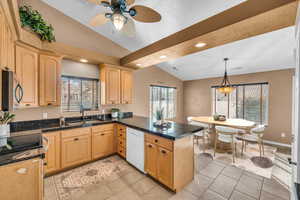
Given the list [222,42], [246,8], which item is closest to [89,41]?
[222,42]

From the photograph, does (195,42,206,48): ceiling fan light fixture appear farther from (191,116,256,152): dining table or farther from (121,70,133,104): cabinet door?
(191,116,256,152): dining table

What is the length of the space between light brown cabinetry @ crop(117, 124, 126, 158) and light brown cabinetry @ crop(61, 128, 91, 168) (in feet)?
2.24

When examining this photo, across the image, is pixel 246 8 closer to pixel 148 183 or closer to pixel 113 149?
pixel 148 183

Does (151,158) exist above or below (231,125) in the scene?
below

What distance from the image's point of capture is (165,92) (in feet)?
19.0

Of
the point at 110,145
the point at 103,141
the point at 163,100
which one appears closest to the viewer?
the point at 103,141

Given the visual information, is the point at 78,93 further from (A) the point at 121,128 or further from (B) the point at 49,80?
(A) the point at 121,128

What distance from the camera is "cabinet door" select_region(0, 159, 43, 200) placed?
1.24 metres

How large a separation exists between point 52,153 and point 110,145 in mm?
1171

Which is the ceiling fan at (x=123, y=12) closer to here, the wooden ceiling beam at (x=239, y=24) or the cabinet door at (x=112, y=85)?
the wooden ceiling beam at (x=239, y=24)

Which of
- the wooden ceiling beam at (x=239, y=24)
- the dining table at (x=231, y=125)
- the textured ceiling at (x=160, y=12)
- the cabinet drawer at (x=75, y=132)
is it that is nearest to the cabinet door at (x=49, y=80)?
the cabinet drawer at (x=75, y=132)

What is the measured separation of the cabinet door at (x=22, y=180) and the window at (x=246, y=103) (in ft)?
19.7

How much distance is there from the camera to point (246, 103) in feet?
15.7

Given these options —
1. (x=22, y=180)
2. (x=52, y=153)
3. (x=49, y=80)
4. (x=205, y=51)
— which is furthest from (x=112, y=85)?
(x=205, y=51)
